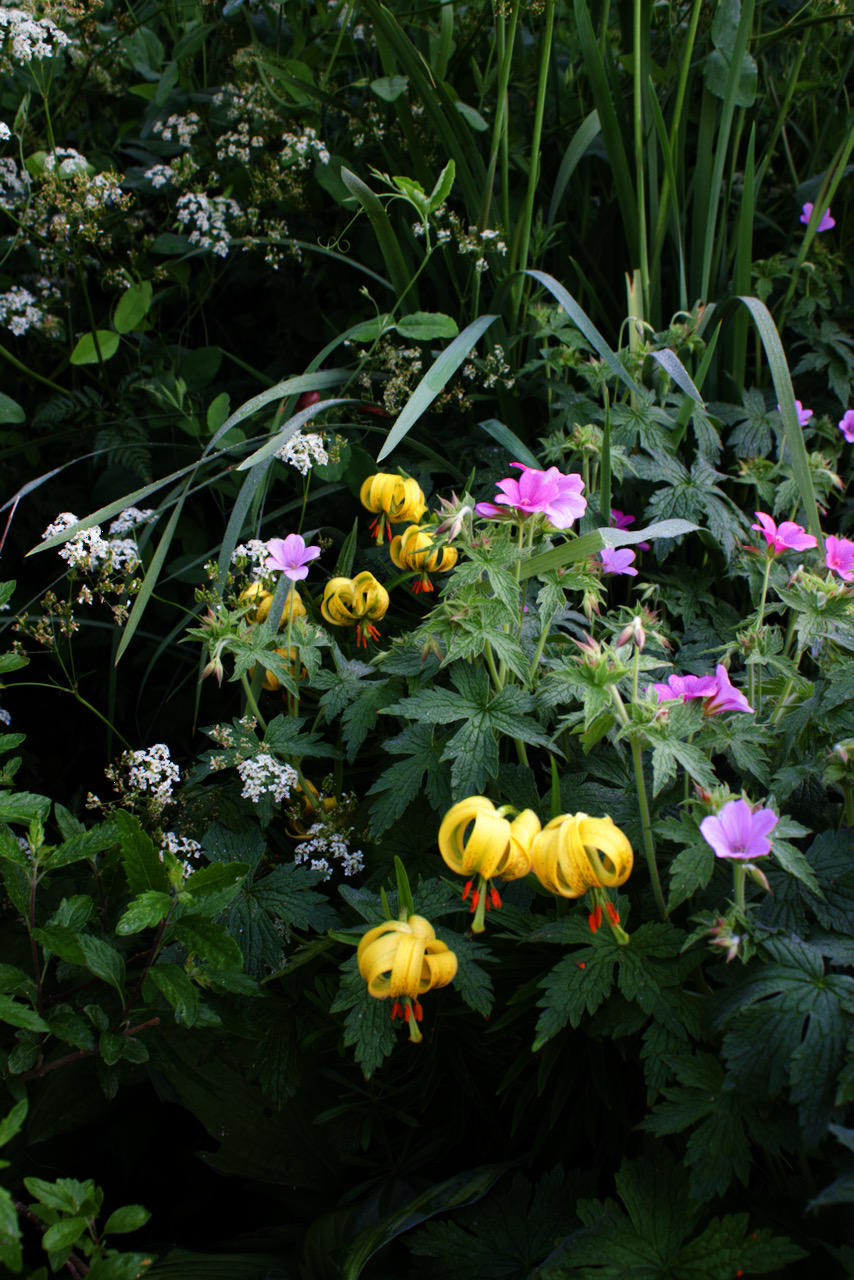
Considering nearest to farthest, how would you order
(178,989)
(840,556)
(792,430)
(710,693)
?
(178,989) → (710,693) → (840,556) → (792,430)

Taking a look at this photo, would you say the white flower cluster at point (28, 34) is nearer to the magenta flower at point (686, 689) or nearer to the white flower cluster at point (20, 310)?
the white flower cluster at point (20, 310)

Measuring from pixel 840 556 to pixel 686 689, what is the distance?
0.37m

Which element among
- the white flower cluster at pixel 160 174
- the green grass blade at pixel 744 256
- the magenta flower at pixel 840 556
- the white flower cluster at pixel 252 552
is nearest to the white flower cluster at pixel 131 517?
the white flower cluster at pixel 252 552

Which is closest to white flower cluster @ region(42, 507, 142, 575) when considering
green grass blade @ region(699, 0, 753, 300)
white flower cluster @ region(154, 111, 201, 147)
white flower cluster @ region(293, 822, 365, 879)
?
white flower cluster @ region(293, 822, 365, 879)

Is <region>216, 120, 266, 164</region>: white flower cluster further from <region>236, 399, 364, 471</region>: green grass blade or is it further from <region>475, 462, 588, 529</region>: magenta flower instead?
<region>475, 462, 588, 529</region>: magenta flower

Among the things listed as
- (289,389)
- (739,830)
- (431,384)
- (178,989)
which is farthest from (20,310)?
(739,830)

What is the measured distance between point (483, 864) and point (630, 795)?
0.37 meters

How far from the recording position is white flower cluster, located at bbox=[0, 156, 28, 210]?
6.71ft

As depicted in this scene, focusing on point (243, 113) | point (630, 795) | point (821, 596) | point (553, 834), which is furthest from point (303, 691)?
point (243, 113)

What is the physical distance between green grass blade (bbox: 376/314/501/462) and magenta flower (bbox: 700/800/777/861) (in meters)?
0.75

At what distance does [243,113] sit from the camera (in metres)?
2.12

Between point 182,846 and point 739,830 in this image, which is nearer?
point 739,830

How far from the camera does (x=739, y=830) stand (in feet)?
3.04

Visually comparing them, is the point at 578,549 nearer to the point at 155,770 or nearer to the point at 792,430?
the point at 792,430
